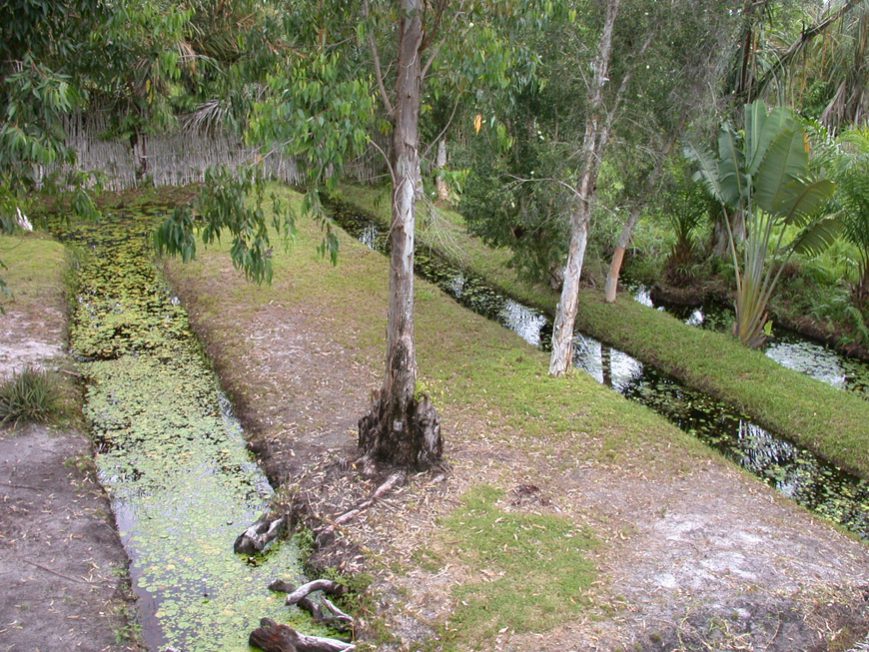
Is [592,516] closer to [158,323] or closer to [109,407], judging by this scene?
[109,407]

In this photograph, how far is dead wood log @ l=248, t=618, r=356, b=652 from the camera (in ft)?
18.9

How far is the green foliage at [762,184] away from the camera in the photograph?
10.9 m

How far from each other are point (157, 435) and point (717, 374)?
286 inches

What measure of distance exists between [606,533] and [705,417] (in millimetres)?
3867

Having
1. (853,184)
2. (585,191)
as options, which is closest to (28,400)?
(585,191)

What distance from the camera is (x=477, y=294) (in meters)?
14.9

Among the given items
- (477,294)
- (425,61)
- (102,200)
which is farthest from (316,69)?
(102,200)

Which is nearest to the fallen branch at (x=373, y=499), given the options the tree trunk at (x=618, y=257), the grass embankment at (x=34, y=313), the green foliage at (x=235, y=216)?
the green foliage at (x=235, y=216)

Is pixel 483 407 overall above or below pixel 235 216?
below

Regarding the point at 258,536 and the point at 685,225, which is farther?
A: the point at 685,225

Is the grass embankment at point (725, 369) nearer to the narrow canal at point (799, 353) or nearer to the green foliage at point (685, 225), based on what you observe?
the narrow canal at point (799, 353)

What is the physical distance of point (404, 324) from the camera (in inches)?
307

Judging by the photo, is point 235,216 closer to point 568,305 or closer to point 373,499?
point 373,499

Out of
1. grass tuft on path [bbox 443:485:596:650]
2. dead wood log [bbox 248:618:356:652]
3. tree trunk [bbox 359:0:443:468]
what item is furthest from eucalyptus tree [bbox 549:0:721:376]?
dead wood log [bbox 248:618:356:652]
